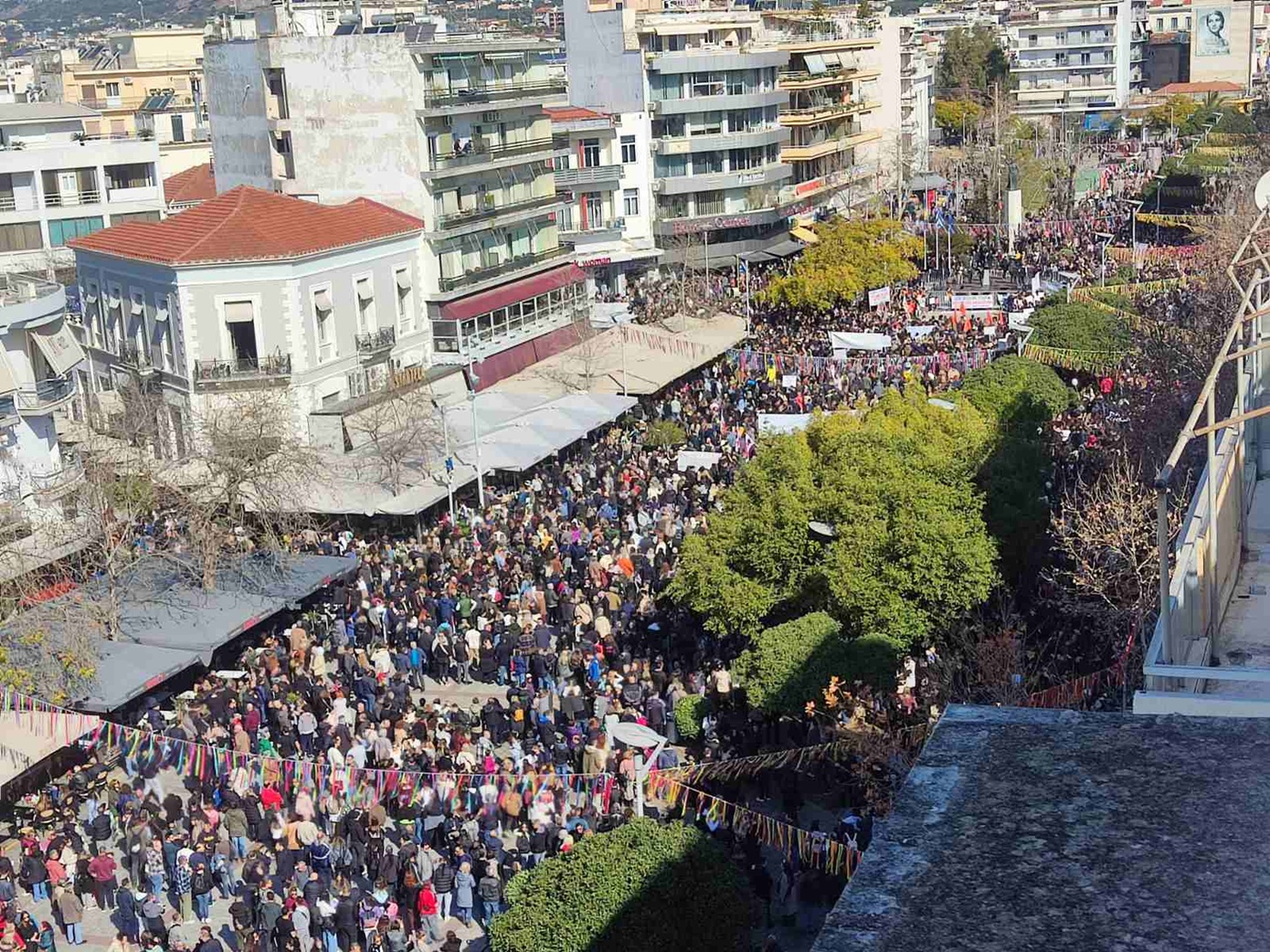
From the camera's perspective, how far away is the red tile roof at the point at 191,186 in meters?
64.0

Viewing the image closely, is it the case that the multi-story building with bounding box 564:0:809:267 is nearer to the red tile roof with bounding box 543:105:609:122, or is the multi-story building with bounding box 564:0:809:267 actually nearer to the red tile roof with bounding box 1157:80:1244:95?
the red tile roof with bounding box 543:105:609:122

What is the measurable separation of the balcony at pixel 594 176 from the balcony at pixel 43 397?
30.6 metres

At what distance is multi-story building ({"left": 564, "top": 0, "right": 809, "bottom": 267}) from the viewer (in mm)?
64875

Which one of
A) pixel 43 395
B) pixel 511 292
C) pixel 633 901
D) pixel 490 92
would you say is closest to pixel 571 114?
pixel 490 92

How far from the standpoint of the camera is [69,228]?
5419 cm

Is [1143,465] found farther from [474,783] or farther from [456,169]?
[456,169]

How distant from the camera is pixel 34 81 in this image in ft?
324

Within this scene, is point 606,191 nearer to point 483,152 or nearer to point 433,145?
point 483,152

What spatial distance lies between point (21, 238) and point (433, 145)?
15.2 metres

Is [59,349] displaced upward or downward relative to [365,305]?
upward

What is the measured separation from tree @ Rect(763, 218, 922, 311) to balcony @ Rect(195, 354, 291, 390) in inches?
916

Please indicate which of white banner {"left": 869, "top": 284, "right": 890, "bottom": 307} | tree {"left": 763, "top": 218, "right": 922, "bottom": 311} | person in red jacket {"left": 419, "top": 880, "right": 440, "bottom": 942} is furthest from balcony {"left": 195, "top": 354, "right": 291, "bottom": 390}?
tree {"left": 763, "top": 218, "right": 922, "bottom": 311}

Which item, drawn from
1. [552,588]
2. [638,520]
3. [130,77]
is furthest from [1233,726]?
[130,77]

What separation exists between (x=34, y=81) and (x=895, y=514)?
287 ft
